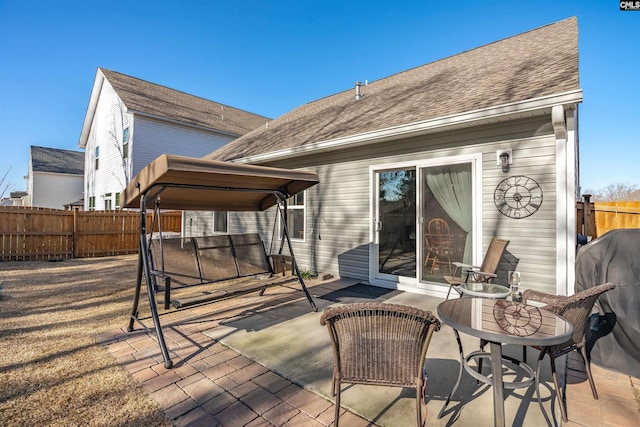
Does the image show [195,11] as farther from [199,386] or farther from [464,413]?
[464,413]

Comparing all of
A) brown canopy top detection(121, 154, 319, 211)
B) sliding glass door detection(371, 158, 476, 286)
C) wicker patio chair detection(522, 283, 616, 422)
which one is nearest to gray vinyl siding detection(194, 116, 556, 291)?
sliding glass door detection(371, 158, 476, 286)

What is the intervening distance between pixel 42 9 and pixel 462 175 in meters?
12.8

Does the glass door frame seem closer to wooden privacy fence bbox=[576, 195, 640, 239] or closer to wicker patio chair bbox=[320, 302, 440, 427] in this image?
wicker patio chair bbox=[320, 302, 440, 427]

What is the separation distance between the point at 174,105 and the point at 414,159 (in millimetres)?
13442

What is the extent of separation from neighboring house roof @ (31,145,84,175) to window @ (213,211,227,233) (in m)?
20.6

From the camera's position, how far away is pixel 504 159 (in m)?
4.24

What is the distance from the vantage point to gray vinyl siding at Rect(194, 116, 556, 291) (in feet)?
13.1

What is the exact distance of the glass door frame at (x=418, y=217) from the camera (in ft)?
14.7

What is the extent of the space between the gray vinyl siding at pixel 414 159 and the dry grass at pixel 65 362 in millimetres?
3646

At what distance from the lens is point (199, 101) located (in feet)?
55.2

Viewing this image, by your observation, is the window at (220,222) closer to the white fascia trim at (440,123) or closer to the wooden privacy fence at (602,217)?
the white fascia trim at (440,123)

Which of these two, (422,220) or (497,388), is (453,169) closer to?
(422,220)

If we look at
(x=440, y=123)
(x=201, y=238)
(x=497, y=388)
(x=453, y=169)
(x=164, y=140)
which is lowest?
(x=497, y=388)

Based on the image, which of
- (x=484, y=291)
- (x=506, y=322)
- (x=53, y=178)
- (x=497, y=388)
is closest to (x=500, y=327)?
(x=506, y=322)
